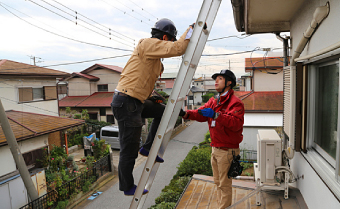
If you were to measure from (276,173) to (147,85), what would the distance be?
2.99 m

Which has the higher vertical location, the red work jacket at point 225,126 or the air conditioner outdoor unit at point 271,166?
the red work jacket at point 225,126

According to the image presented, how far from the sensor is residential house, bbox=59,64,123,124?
66.3 feet

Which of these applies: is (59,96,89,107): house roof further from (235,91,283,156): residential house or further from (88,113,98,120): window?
(235,91,283,156): residential house

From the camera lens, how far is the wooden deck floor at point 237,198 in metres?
3.81

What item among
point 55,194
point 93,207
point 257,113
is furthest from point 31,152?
point 257,113

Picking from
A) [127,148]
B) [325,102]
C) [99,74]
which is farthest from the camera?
[99,74]

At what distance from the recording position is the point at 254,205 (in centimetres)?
388

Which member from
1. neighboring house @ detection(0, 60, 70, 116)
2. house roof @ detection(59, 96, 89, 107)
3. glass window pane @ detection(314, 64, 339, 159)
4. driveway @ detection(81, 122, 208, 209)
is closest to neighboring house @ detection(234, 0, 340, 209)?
glass window pane @ detection(314, 64, 339, 159)

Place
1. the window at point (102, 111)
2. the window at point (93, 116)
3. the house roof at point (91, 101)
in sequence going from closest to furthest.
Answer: the house roof at point (91, 101) < the window at point (102, 111) < the window at point (93, 116)

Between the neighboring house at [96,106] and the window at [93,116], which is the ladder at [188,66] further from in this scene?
the window at [93,116]

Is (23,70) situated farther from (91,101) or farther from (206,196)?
(206,196)

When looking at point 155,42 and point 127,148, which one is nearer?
point 155,42

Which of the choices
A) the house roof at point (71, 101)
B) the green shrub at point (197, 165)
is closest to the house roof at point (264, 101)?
the green shrub at point (197, 165)

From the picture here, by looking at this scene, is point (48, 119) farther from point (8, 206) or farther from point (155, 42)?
point (155, 42)
